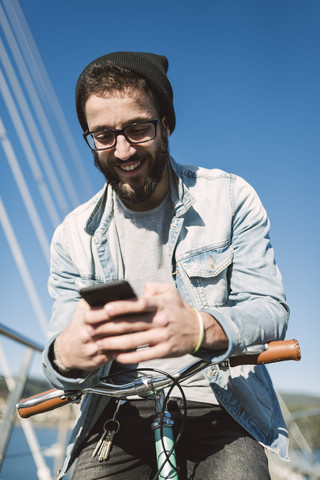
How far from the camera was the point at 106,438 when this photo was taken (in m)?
1.44

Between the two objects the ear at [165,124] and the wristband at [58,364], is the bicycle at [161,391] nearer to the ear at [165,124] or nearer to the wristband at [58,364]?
the wristband at [58,364]

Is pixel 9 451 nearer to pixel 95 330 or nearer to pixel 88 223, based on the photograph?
pixel 88 223

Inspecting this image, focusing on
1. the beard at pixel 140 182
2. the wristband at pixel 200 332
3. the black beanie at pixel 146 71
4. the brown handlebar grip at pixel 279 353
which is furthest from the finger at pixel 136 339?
the black beanie at pixel 146 71

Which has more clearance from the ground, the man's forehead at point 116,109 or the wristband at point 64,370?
the man's forehead at point 116,109

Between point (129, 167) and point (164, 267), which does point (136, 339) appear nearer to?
point (164, 267)

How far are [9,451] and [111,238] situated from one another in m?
1.95

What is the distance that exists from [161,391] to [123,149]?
Result: 961 mm

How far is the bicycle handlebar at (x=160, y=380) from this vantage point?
1.16 metres

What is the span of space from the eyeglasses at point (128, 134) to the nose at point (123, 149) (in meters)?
0.01

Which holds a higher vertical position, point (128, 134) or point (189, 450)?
point (128, 134)

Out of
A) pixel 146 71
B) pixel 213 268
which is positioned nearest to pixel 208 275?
pixel 213 268

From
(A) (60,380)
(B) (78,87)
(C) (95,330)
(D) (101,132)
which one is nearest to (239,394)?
(A) (60,380)

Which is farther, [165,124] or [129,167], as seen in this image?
[165,124]

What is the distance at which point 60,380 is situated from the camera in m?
1.17
